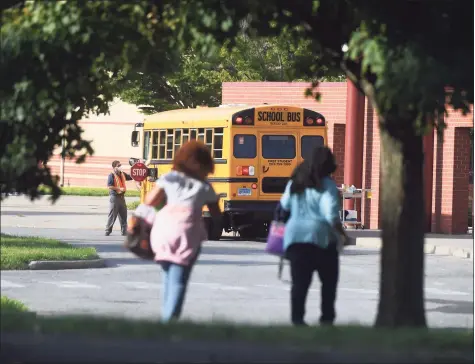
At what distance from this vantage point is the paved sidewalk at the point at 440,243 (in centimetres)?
2751

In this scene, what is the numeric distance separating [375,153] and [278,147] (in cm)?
644

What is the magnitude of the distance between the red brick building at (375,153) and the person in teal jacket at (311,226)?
21.6m

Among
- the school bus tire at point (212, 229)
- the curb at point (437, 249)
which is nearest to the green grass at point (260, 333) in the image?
the curb at point (437, 249)

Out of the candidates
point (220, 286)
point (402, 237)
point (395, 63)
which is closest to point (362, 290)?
point (220, 286)

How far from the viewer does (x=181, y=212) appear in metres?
10.8

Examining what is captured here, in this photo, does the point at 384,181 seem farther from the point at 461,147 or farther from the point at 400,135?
the point at 461,147

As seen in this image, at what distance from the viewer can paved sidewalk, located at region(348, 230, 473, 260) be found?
2751 centimetres

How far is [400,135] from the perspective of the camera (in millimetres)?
11062

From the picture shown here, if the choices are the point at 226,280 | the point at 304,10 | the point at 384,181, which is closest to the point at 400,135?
the point at 384,181

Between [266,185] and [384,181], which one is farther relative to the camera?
[266,185]

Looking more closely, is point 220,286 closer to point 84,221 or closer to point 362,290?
point 362,290

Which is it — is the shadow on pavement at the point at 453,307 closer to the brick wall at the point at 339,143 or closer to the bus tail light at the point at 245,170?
the bus tail light at the point at 245,170

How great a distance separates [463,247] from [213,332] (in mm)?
19140

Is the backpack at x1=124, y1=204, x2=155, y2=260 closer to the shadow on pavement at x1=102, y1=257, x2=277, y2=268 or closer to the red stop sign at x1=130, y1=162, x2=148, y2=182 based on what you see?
the shadow on pavement at x1=102, y1=257, x2=277, y2=268
